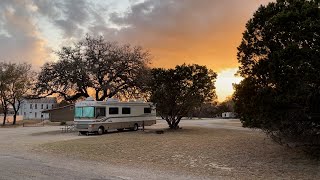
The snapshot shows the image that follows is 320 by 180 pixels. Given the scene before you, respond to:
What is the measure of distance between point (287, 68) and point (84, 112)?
20796mm

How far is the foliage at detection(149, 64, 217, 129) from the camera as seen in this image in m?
32.3

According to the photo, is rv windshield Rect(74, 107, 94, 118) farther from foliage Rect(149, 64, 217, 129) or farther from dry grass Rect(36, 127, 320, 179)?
dry grass Rect(36, 127, 320, 179)

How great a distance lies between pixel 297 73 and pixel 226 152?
583 cm

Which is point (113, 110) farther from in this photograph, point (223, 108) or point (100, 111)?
point (223, 108)

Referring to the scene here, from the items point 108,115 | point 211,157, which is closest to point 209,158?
point 211,157

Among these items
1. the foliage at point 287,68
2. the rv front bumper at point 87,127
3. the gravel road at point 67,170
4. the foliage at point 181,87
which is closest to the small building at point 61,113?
the rv front bumper at point 87,127

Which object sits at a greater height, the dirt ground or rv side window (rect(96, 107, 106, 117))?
rv side window (rect(96, 107, 106, 117))

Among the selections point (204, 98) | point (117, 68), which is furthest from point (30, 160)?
point (117, 68)

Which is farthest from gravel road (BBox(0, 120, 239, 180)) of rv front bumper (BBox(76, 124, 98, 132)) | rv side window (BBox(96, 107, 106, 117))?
rv side window (BBox(96, 107, 106, 117))

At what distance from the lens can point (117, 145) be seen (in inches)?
825

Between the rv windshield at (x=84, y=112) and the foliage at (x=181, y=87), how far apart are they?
18.5ft

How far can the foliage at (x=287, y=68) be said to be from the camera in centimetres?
1294

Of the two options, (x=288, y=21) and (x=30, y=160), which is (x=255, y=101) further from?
(x=30, y=160)

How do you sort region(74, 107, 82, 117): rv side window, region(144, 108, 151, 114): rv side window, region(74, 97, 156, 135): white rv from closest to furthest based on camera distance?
region(74, 97, 156, 135): white rv → region(74, 107, 82, 117): rv side window → region(144, 108, 151, 114): rv side window
